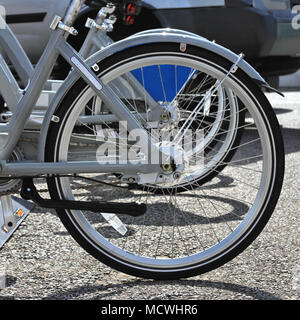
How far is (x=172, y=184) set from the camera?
2896 mm

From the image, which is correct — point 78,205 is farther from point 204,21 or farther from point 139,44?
point 204,21

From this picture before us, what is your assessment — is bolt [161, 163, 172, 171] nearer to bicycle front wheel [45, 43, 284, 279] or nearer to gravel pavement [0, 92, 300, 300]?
bicycle front wheel [45, 43, 284, 279]

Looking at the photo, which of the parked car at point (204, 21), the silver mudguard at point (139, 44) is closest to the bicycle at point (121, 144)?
the silver mudguard at point (139, 44)

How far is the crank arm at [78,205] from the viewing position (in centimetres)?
270

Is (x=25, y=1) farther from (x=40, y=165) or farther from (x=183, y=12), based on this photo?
(x=40, y=165)

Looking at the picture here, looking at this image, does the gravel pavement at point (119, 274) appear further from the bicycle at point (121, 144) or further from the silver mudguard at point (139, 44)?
the silver mudguard at point (139, 44)

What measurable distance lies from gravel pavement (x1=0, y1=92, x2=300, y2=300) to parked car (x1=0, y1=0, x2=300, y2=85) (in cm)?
253

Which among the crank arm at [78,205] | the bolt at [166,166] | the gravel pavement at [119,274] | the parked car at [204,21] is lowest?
the gravel pavement at [119,274]

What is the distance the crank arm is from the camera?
2.70m

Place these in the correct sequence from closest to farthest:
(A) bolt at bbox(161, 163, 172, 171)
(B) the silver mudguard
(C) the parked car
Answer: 1. (B) the silver mudguard
2. (A) bolt at bbox(161, 163, 172, 171)
3. (C) the parked car

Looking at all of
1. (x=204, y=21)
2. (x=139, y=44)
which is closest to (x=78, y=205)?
(x=139, y=44)

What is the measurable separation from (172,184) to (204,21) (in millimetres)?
3064

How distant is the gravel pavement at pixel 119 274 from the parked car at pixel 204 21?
2.53 m

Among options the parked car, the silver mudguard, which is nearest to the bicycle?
the silver mudguard
